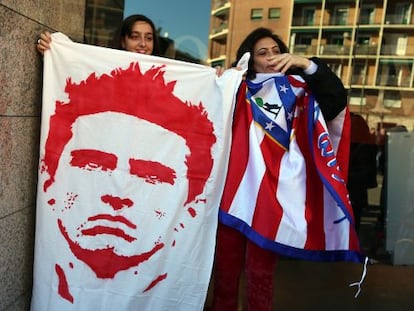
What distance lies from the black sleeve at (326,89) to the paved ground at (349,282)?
1515 mm

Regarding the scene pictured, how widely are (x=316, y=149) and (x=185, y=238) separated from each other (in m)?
0.77

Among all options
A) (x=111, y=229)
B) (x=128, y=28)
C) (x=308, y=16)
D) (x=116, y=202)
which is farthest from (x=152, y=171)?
(x=308, y=16)

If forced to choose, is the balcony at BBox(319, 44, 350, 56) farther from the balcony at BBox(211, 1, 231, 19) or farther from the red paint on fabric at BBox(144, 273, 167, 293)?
the red paint on fabric at BBox(144, 273, 167, 293)

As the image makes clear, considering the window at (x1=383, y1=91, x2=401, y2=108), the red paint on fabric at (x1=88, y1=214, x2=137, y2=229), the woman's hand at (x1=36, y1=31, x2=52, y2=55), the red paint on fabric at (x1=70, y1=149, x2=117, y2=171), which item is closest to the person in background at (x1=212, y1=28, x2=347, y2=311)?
the red paint on fabric at (x1=88, y1=214, x2=137, y2=229)

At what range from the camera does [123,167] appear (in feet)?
6.70

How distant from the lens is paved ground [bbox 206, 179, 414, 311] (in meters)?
2.89

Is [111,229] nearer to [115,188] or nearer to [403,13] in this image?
[115,188]

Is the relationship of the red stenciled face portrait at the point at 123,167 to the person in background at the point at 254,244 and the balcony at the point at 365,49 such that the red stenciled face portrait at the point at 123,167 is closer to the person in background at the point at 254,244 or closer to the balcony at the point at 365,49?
the person in background at the point at 254,244

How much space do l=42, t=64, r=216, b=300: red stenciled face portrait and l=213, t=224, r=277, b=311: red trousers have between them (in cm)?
25

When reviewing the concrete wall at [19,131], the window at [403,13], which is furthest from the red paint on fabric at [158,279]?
the window at [403,13]

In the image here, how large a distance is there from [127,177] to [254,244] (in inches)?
28.1

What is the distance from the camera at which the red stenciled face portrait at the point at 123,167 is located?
2.01m

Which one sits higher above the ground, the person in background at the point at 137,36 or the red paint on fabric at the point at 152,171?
the person in background at the point at 137,36

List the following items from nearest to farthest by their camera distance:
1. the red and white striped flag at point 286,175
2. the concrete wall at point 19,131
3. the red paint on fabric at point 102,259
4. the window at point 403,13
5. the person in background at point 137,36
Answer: the concrete wall at point 19,131 → the red and white striped flag at point 286,175 → the red paint on fabric at point 102,259 → the person in background at point 137,36 → the window at point 403,13
